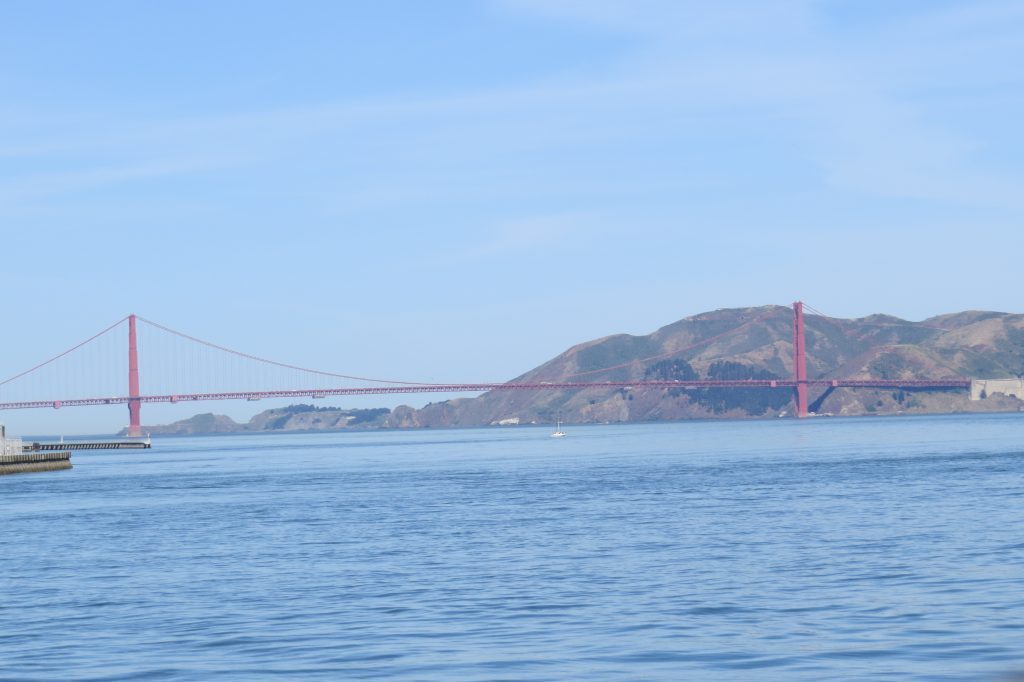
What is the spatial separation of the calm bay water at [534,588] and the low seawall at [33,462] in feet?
104

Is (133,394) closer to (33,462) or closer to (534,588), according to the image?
(33,462)

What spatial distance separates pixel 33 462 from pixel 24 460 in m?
1.27

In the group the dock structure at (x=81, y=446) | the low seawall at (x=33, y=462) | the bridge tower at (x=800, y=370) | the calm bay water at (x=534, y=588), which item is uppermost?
the bridge tower at (x=800, y=370)

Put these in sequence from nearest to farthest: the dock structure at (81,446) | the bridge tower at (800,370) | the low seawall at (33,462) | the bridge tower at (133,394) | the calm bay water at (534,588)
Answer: the calm bay water at (534,588) < the low seawall at (33,462) < the dock structure at (81,446) < the bridge tower at (133,394) < the bridge tower at (800,370)

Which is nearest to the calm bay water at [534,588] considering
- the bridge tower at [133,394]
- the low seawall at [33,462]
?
the low seawall at [33,462]

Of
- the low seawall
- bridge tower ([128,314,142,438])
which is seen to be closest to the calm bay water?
the low seawall

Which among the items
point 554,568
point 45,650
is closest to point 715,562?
point 554,568

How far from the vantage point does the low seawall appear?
72750mm

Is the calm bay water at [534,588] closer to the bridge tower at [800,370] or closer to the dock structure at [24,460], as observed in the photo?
the dock structure at [24,460]

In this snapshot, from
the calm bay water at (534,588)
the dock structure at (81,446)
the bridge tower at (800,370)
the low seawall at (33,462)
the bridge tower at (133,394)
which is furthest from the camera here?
the bridge tower at (800,370)

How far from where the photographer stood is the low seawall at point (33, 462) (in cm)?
7275

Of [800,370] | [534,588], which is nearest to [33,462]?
[534,588]

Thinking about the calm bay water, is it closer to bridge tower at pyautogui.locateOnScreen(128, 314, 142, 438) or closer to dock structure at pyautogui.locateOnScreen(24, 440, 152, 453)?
dock structure at pyautogui.locateOnScreen(24, 440, 152, 453)

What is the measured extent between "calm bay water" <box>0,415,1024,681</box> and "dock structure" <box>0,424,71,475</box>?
31910 mm
